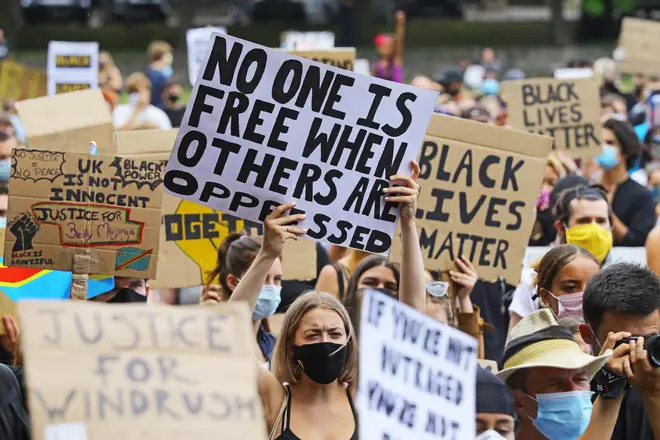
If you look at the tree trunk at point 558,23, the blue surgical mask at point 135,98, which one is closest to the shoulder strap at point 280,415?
the blue surgical mask at point 135,98

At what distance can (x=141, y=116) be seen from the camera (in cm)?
1284

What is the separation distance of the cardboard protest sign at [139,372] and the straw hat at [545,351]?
59.1 inches

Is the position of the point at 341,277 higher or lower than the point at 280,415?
lower

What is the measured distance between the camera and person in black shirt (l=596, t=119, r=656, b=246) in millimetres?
8891

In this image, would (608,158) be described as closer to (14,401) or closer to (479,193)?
(479,193)

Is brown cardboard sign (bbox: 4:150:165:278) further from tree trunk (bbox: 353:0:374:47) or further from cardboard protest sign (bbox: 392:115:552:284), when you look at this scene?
tree trunk (bbox: 353:0:374:47)

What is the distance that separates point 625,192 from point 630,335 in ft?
16.0

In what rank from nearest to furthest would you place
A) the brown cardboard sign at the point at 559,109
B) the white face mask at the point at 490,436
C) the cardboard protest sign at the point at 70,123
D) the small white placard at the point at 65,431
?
1. the small white placard at the point at 65,431
2. the white face mask at the point at 490,436
3. the cardboard protest sign at the point at 70,123
4. the brown cardboard sign at the point at 559,109

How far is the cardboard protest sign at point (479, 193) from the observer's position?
6539 millimetres

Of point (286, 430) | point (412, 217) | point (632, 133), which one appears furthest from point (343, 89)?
point (632, 133)

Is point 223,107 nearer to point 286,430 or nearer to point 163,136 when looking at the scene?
point 286,430

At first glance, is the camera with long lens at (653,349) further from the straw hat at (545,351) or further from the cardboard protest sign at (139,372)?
the cardboard protest sign at (139,372)

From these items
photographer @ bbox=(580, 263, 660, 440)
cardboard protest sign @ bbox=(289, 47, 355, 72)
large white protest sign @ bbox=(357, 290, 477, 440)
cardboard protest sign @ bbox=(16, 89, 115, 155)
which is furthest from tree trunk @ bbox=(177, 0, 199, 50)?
large white protest sign @ bbox=(357, 290, 477, 440)

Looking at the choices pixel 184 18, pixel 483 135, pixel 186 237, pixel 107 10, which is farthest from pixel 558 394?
pixel 107 10
